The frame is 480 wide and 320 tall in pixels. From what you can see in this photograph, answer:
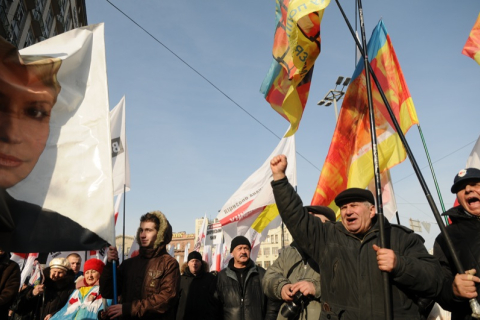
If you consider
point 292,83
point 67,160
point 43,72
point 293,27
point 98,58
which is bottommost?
point 67,160

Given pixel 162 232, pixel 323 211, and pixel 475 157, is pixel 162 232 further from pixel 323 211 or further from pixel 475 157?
pixel 475 157

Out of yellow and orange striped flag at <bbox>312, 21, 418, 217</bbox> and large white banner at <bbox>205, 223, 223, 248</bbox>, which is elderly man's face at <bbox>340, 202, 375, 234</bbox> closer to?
yellow and orange striped flag at <bbox>312, 21, 418, 217</bbox>

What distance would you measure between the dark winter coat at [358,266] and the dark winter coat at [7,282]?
2733 mm

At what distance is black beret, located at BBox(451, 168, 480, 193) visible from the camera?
2857mm

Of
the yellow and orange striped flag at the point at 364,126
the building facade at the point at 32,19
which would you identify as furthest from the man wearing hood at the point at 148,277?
the building facade at the point at 32,19

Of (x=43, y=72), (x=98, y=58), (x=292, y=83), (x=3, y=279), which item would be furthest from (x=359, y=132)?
(x=3, y=279)

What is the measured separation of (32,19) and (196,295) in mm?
23546

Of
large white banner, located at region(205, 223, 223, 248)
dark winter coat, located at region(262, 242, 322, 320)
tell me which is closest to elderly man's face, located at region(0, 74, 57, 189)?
dark winter coat, located at region(262, 242, 322, 320)

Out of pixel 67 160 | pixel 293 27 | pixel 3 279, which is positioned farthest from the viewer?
pixel 293 27

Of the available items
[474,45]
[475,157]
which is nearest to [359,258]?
[475,157]

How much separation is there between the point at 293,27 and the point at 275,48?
36.3 inches

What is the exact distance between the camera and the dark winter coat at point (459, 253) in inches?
99.9

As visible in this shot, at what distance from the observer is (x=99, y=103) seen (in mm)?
3199

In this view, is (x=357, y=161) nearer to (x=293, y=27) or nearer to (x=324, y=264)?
(x=293, y=27)
